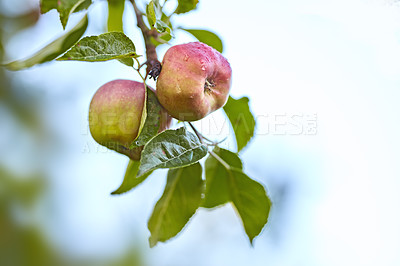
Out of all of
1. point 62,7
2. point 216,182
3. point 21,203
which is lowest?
point 21,203

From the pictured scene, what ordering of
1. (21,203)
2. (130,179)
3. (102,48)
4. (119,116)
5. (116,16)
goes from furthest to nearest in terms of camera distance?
(21,203) → (116,16) → (130,179) → (119,116) → (102,48)

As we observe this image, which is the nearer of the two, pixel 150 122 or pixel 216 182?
pixel 150 122

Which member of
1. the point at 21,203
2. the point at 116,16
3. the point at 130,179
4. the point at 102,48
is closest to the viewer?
the point at 102,48

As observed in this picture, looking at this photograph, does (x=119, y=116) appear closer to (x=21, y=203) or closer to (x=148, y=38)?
(x=148, y=38)

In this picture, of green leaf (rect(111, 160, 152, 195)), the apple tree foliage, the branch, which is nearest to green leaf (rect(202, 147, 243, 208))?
the apple tree foliage

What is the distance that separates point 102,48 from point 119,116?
0.49 ft

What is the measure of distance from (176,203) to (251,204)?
0.14 m

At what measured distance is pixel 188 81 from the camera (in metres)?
0.72

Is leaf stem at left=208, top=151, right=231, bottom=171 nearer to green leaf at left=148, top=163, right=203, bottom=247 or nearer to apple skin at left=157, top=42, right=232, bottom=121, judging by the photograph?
green leaf at left=148, top=163, right=203, bottom=247

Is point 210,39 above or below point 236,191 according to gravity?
above

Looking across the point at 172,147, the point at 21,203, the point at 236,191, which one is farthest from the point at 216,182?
the point at 21,203

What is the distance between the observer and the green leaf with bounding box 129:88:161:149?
71cm

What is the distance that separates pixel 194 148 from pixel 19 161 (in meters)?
1.24

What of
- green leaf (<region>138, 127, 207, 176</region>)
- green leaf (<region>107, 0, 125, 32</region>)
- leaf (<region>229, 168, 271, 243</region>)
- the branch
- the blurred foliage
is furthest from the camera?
the blurred foliage
